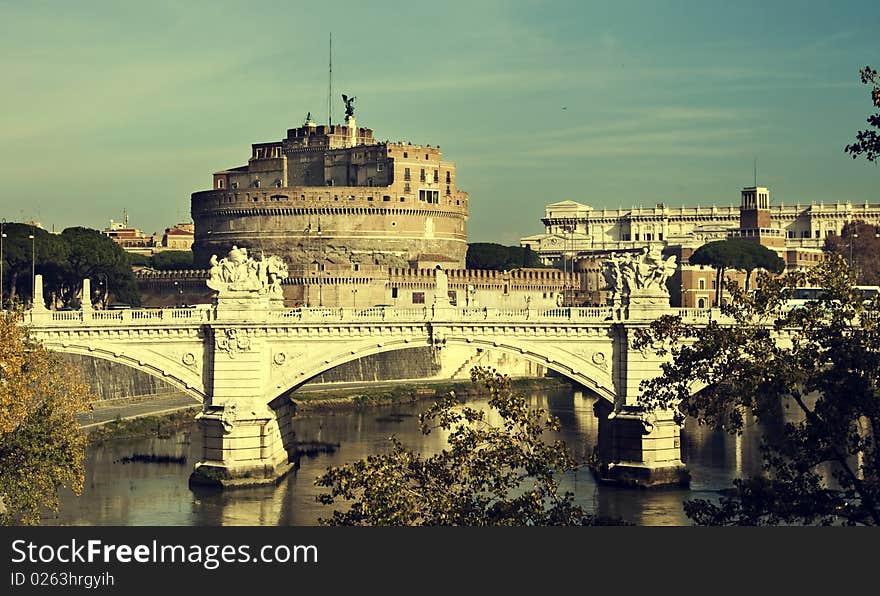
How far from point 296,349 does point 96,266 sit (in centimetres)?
4982

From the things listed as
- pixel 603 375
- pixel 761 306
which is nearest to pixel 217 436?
pixel 603 375

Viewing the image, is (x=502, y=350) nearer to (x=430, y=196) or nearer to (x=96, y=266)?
(x=96, y=266)

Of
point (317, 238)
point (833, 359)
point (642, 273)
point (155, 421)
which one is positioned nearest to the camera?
point (833, 359)

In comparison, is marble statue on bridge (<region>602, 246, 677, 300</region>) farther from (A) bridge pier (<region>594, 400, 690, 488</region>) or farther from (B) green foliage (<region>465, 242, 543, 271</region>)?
(B) green foliage (<region>465, 242, 543, 271</region>)

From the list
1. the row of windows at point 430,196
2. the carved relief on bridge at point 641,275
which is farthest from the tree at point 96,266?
the carved relief on bridge at point 641,275

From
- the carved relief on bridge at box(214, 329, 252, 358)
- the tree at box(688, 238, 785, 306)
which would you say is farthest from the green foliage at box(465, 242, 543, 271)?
the carved relief on bridge at box(214, 329, 252, 358)

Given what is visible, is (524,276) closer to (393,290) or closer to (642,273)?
(393,290)

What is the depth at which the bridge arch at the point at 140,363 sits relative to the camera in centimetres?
5834

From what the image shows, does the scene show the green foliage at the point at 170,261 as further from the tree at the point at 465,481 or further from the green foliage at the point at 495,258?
Result: the tree at the point at 465,481

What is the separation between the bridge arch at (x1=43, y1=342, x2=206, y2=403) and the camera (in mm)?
58344

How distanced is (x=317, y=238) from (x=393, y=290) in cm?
1211

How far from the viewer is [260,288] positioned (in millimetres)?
60969

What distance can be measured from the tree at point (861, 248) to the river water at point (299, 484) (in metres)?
65.6

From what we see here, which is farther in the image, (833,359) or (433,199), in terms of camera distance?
(433,199)
